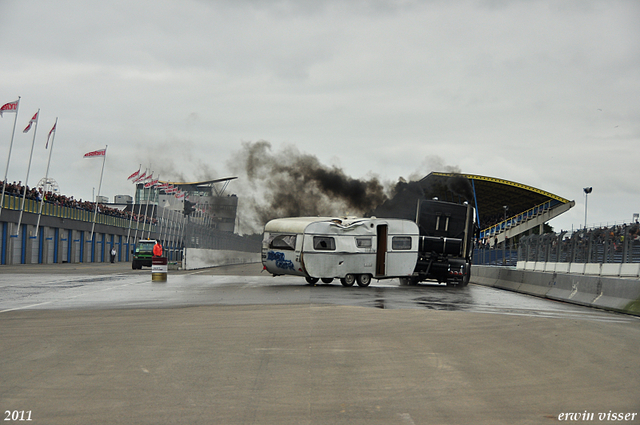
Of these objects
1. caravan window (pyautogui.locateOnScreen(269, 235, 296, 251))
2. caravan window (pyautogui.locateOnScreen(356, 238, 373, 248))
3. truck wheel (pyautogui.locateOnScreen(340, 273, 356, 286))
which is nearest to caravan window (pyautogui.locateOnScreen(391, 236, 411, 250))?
caravan window (pyautogui.locateOnScreen(356, 238, 373, 248))

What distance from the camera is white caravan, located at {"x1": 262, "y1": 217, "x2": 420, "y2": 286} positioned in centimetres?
2508

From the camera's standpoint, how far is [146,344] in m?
9.54

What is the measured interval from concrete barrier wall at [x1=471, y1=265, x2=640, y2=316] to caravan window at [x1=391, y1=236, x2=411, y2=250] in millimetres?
4535

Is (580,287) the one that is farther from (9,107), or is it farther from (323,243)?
(9,107)

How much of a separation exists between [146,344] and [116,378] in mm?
2246

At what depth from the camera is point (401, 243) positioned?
26.2m

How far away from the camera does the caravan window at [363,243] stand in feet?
83.5

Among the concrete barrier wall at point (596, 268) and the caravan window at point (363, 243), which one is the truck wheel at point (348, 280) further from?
the concrete barrier wall at point (596, 268)

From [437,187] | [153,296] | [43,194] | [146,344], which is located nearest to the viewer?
[146,344]

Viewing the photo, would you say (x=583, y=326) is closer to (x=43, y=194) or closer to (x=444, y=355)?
(x=444, y=355)

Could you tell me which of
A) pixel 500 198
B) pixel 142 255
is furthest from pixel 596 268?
pixel 500 198

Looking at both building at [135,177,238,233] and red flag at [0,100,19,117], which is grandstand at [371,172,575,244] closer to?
building at [135,177,238,233]

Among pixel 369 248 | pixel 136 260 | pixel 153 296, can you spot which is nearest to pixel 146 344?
pixel 153 296

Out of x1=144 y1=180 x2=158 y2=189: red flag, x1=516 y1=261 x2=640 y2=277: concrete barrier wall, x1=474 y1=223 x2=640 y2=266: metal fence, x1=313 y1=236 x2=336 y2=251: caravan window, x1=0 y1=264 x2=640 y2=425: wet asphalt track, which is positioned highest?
x1=144 y1=180 x2=158 y2=189: red flag
